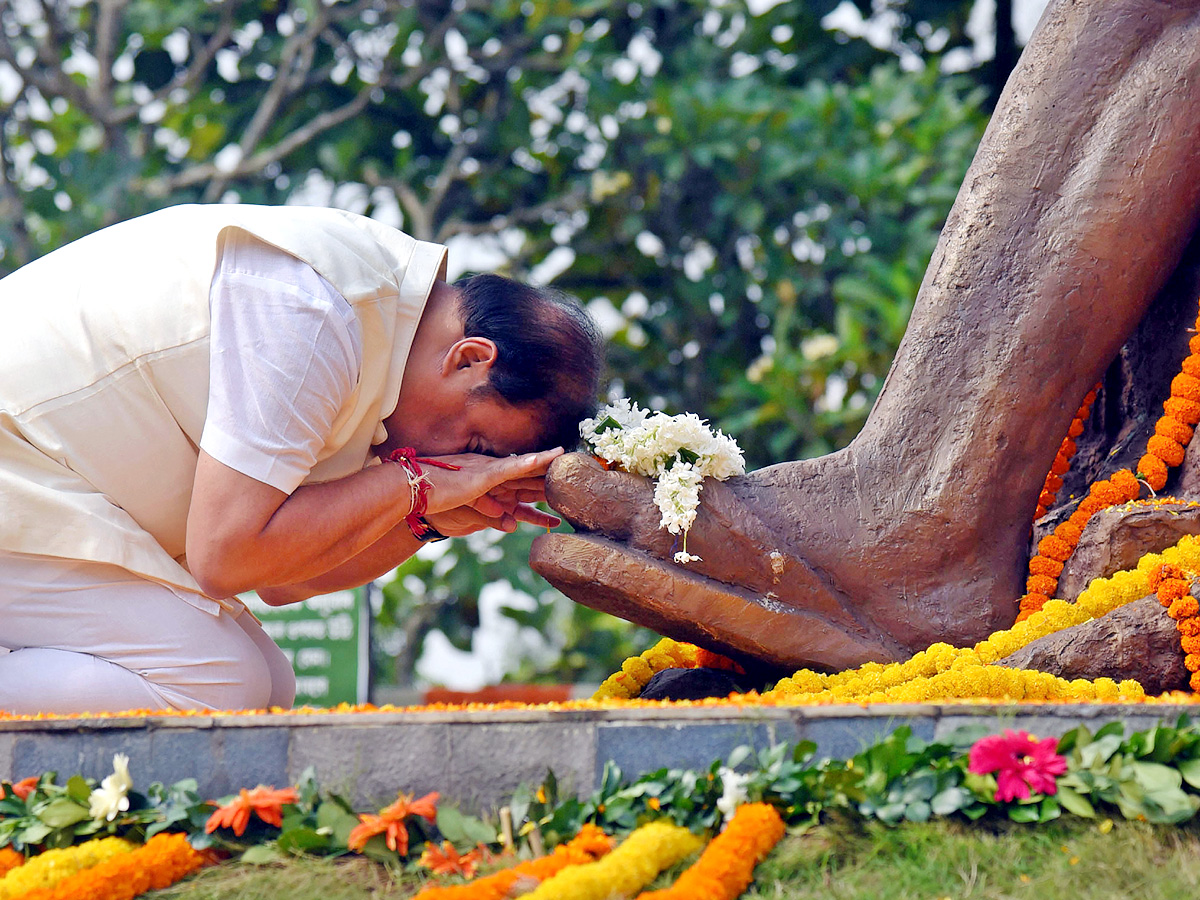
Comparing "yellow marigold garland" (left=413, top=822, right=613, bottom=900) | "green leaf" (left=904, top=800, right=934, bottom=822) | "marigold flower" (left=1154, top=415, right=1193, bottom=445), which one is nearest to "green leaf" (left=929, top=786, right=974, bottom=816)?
"green leaf" (left=904, top=800, right=934, bottom=822)

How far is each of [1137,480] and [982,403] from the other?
1.48 ft

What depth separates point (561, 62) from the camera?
22.3ft

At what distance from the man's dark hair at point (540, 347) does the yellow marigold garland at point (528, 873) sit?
124 centimetres

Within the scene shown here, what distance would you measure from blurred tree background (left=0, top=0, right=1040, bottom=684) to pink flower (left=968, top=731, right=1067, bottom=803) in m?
4.35

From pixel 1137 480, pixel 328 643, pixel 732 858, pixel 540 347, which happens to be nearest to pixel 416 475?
pixel 540 347

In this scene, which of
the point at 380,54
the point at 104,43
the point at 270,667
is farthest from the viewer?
the point at 380,54

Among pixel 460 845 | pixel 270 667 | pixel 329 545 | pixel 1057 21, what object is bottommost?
pixel 460 845

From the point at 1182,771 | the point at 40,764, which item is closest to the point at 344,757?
the point at 40,764

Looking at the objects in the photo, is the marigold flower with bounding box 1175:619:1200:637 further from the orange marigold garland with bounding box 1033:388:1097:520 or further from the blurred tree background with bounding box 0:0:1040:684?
the blurred tree background with bounding box 0:0:1040:684

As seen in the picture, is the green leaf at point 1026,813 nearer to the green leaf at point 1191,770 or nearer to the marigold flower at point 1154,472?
the green leaf at point 1191,770

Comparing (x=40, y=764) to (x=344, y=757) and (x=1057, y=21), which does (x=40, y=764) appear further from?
(x=1057, y=21)

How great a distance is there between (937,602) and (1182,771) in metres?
1.15

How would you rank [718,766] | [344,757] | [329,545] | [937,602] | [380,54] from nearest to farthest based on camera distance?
1. [718,766]
2. [344,757]
3. [329,545]
4. [937,602]
5. [380,54]

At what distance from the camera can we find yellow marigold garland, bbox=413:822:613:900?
186 cm
